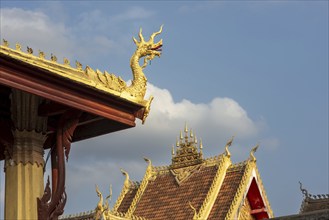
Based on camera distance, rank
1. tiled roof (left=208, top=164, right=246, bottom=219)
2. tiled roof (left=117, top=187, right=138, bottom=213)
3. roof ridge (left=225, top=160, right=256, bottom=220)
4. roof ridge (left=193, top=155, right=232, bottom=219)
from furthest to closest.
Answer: tiled roof (left=117, top=187, right=138, bottom=213) < tiled roof (left=208, top=164, right=246, bottom=219) < roof ridge (left=193, top=155, right=232, bottom=219) < roof ridge (left=225, top=160, right=256, bottom=220)

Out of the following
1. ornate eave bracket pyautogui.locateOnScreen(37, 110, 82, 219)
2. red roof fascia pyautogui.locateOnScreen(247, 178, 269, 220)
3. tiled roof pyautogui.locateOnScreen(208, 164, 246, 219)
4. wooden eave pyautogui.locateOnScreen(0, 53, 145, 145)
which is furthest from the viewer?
red roof fascia pyautogui.locateOnScreen(247, 178, 269, 220)

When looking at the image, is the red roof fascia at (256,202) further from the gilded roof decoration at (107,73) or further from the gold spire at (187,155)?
the gilded roof decoration at (107,73)

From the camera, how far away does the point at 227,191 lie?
93.7 ft

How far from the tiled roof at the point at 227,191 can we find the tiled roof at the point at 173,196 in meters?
0.49

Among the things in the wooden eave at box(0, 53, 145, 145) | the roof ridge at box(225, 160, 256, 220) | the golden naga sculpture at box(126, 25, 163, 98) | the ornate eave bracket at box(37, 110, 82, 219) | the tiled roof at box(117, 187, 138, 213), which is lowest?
the ornate eave bracket at box(37, 110, 82, 219)

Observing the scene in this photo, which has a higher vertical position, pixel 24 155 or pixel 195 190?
pixel 195 190

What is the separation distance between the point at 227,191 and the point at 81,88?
2013cm

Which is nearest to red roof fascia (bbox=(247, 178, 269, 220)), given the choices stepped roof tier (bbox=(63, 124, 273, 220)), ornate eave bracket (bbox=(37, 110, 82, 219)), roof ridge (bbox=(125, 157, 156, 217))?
stepped roof tier (bbox=(63, 124, 273, 220))

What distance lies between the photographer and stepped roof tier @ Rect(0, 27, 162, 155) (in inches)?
329

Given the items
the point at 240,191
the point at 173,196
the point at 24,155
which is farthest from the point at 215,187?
the point at 24,155

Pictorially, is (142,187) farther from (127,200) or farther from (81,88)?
(81,88)

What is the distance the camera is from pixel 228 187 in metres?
28.7

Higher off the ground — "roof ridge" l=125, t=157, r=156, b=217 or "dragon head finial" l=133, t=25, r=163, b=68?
"roof ridge" l=125, t=157, r=156, b=217

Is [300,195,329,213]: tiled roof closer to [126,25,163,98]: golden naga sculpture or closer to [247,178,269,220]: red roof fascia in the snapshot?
[247,178,269,220]: red roof fascia
